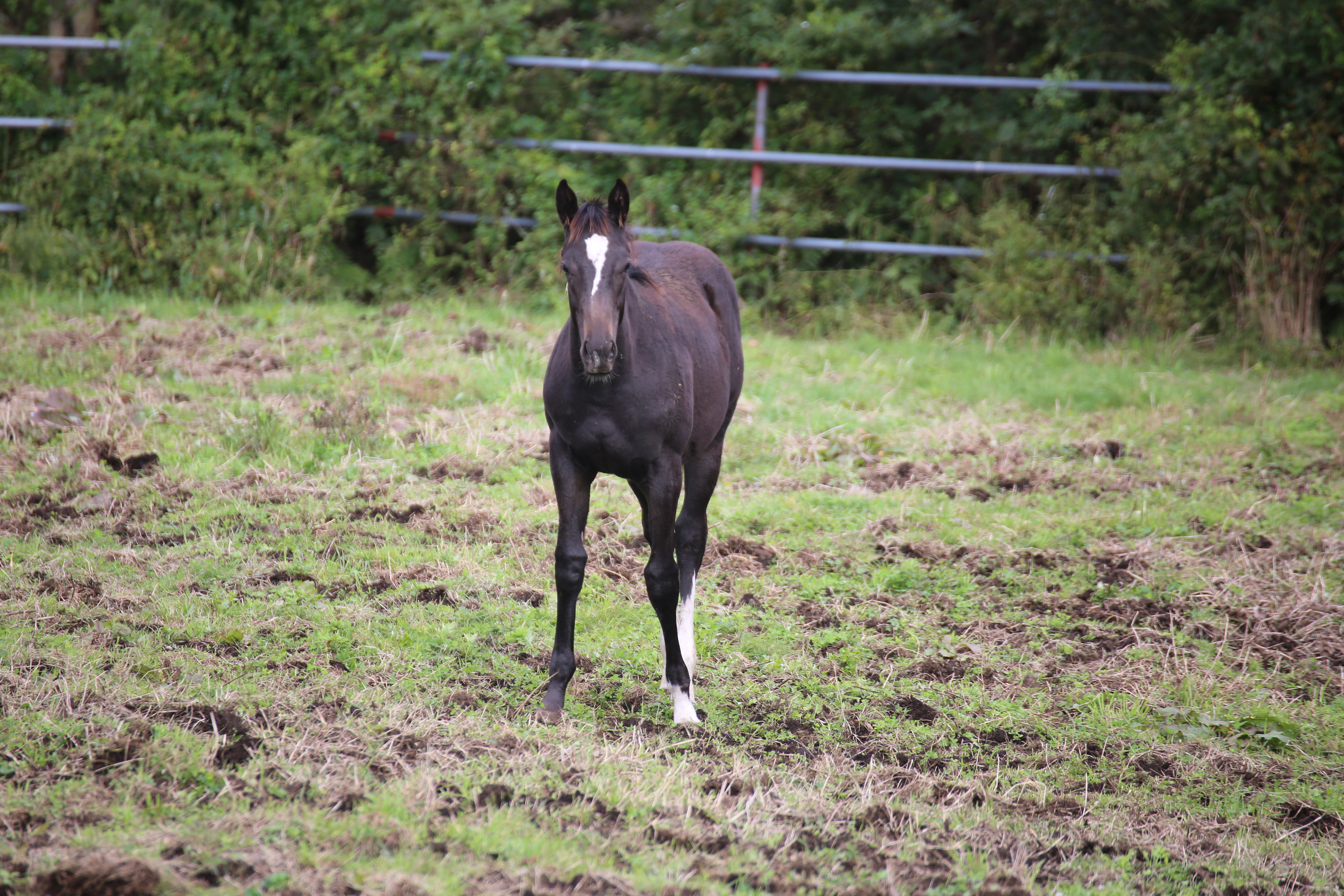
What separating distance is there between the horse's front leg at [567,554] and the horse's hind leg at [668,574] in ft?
0.79

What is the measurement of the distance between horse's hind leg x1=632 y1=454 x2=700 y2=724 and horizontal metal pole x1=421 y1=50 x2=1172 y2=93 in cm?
748

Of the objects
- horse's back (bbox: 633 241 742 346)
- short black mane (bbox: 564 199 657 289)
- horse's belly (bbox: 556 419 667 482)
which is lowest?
horse's belly (bbox: 556 419 667 482)

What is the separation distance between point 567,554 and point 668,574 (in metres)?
0.37

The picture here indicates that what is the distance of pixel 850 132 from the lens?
11156 millimetres

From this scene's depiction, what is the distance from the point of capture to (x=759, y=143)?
1052 cm

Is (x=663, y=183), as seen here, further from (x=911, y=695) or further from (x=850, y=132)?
(x=911, y=695)

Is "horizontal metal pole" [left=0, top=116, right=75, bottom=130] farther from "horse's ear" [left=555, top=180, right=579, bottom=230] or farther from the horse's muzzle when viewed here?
the horse's muzzle

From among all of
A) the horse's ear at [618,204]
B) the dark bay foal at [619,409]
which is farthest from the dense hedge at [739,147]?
the horse's ear at [618,204]

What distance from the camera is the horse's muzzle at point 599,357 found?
3.55 m

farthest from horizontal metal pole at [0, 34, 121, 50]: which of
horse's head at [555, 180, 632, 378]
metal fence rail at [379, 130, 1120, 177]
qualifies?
horse's head at [555, 180, 632, 378]

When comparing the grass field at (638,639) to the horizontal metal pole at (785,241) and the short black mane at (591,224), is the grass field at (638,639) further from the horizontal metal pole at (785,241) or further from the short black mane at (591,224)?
the horizontal metal pole at (785,241)

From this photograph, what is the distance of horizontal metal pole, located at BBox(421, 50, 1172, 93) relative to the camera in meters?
10.1

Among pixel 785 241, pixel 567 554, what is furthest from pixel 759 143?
pixel 567 554

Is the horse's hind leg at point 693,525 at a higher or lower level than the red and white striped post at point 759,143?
lower
